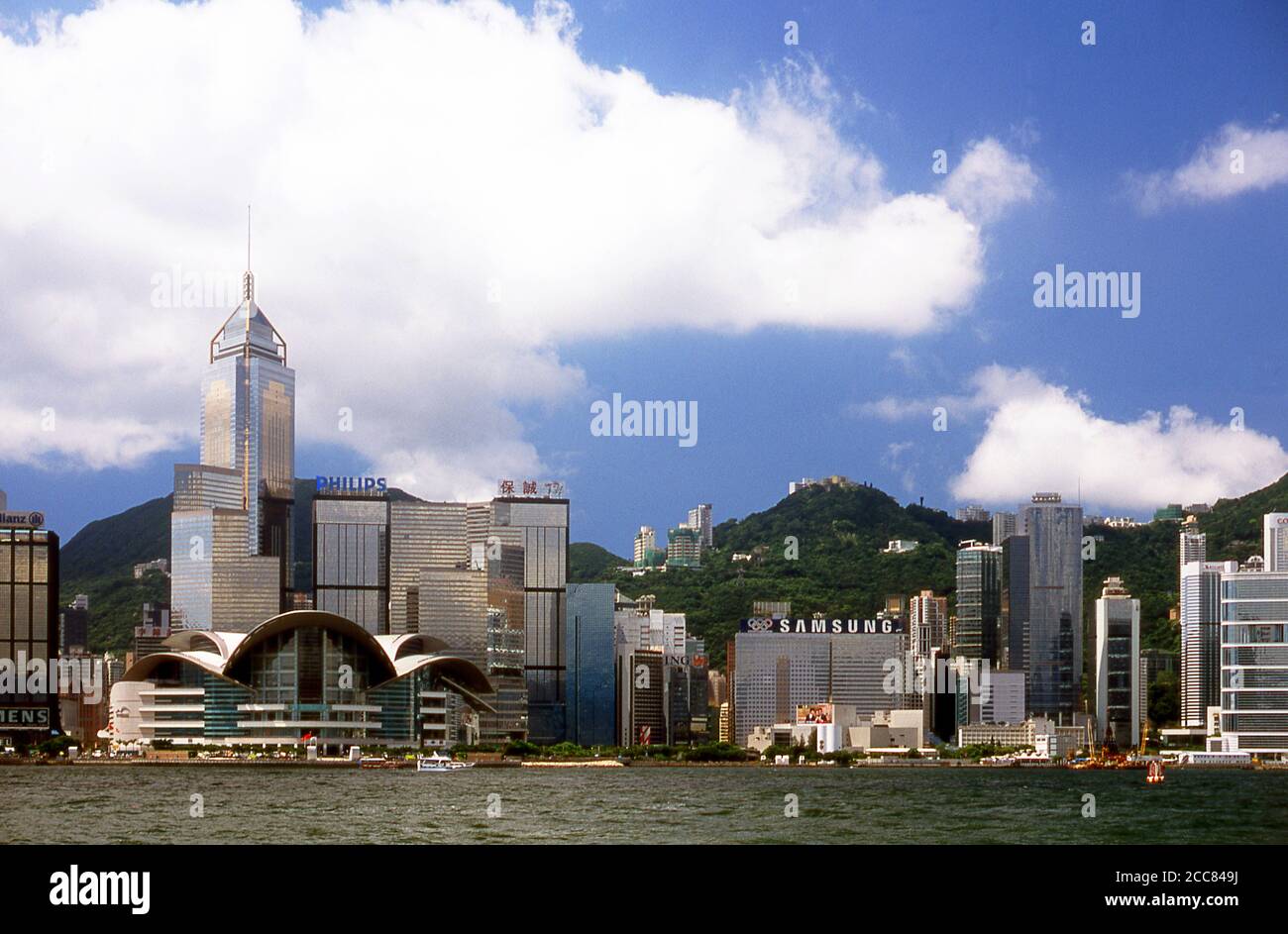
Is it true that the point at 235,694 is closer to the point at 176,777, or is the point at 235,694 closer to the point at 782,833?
the point at 176,777

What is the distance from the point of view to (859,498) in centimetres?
5531

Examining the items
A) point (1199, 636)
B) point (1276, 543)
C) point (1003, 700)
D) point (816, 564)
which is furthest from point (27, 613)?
point (1199, 636)

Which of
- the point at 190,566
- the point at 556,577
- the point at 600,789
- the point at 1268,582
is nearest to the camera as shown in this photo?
the point at 600,789

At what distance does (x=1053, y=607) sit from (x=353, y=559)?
31.4m

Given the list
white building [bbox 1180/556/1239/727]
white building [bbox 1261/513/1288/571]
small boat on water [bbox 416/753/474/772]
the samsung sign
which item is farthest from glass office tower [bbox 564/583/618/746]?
white building [bbox 1261/513/1288/571]

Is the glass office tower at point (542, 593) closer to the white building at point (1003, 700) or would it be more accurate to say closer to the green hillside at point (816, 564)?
the green hillside at point (816, 564)

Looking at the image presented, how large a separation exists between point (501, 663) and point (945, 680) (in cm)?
1939

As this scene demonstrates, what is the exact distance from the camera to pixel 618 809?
22.3m

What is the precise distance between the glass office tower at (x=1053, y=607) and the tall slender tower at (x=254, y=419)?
109ft

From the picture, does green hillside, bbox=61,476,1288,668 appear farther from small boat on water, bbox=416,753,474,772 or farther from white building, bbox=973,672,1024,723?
small boat on water, bbox=416,753,474,772

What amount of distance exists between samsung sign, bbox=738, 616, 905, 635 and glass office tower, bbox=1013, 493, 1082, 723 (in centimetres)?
711

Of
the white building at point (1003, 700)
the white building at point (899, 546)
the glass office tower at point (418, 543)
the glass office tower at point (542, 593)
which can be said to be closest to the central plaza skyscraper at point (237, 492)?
the glass office tower at point (418, 543)

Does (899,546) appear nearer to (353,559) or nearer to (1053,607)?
(1053,607)
